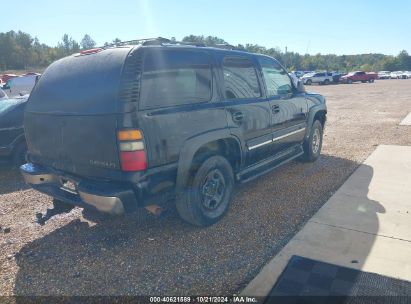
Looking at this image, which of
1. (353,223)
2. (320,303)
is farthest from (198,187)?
(353,223)

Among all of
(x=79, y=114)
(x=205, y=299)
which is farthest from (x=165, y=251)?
(x=79, y=114)

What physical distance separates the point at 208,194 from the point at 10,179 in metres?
4.16

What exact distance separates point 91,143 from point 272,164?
281 cm

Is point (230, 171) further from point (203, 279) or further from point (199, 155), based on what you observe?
point (203, 279)

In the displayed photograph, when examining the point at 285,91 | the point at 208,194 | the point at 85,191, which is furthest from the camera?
the point at 285,91

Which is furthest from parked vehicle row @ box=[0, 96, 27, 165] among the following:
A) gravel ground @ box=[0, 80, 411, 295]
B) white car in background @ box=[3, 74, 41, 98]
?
white car in background @ box=[3, 74, 41, 98]

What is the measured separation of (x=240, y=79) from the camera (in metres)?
4.34

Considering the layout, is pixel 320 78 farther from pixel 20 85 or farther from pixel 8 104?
pixel 8 104

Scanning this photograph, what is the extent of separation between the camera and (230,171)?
408 centimetres

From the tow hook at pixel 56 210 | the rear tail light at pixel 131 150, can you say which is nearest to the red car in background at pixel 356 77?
the tow hook at pixel 56 210

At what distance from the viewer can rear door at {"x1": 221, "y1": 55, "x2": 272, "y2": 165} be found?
404cm

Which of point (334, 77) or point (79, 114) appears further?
point (334, 77)

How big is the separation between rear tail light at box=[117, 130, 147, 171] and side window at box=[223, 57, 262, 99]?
1.46 m

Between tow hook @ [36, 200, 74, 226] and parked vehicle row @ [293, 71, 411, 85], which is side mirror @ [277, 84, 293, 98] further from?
parked vehicle row @ [293, 71, 411, 85]
